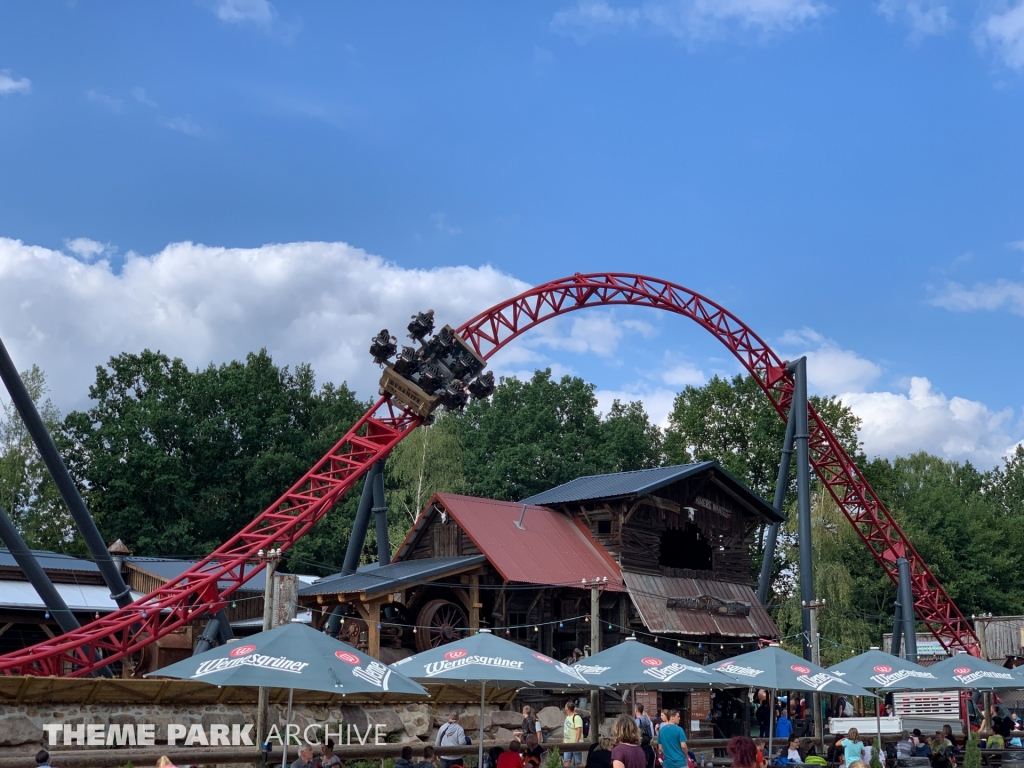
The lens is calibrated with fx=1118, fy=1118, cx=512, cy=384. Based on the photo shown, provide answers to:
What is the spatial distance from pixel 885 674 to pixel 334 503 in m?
17.6

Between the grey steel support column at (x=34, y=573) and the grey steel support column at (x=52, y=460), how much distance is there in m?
1.17

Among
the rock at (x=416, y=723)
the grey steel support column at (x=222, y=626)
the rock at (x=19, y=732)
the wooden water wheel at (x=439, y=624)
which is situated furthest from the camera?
the wooden water wheel at (x=439, y=624)

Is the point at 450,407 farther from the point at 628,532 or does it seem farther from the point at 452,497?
the point at 628,532

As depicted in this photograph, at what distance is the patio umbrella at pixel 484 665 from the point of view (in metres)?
15.5

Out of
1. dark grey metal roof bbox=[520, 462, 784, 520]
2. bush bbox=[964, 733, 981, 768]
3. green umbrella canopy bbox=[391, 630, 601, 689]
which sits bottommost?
bush bbox=[964, 733, 981, 768]

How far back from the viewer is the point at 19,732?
16.0 meters

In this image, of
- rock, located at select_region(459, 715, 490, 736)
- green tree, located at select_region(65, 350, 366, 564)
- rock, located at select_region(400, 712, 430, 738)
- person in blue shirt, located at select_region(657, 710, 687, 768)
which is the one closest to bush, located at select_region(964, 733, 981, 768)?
rock, located at select_region(459, 715, 490, 736)

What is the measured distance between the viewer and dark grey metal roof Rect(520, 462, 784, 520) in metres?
34.1

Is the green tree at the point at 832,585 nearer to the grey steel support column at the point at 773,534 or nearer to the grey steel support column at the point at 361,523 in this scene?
the grey steel support column at the point at 773,534

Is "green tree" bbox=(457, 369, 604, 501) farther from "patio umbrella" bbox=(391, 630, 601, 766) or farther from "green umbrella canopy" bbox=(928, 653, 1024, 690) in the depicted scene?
"patio umbrella" bbox=(391, 630, 601, 766)

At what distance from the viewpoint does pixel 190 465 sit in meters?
52.2

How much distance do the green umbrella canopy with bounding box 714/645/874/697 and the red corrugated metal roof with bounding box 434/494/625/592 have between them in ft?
32.5

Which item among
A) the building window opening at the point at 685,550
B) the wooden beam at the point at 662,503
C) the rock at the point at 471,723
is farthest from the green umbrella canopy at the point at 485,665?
the building window opening at the point at 685,550

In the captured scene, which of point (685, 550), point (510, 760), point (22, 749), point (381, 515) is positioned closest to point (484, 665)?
point (510, 760)
